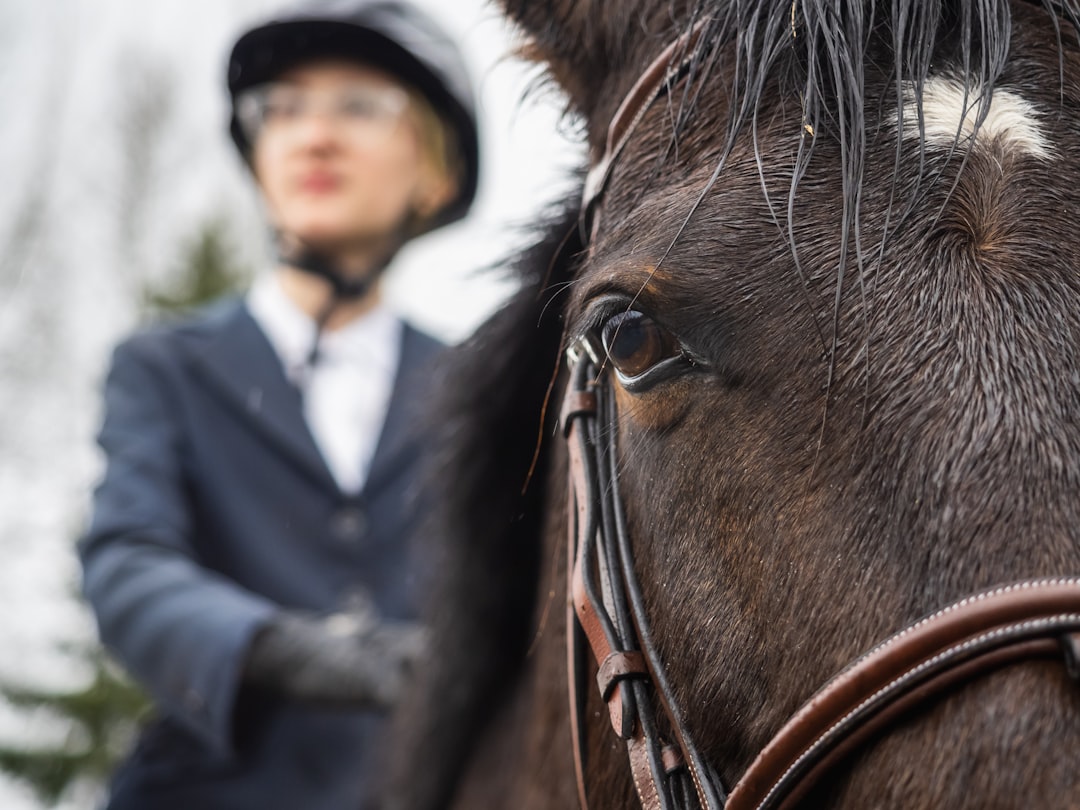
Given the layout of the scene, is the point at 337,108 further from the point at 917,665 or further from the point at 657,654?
the point at 917,665

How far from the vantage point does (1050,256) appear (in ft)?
3.58

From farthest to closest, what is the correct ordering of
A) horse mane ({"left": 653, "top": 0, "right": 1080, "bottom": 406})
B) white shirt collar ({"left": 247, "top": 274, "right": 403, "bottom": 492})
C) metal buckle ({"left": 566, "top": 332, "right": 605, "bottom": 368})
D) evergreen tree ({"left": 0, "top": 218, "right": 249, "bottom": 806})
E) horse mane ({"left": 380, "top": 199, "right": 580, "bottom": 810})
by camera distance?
evergreen tree ({"left": 0, "top": 218, "right": 249, "bottom": 806}), white shirt collar ({"left": 247, "top": 274, "right": 403, "bottom": 492}), horse mane ({"left": 380, "top": 199, "right": 580, "bottom": 810}), metal buckle ({"left": 566, "top": 332, "right": 605, "bottom": 368}), horse mane ({"left": 653, "top": 0, "right": 1080, "bottom": 406})

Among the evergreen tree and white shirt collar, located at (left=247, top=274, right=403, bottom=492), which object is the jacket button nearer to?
white shirt collar, located at (left=247, top=274, right=403, bottom=492)

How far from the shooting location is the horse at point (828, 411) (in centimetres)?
95

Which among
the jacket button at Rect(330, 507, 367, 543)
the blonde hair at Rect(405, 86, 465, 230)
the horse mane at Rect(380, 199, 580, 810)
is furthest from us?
the blonde hair at Rect(405, 86, 465, 230)

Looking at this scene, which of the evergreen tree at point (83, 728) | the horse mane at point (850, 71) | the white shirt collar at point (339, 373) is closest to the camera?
the horse mane at point (850, 71)

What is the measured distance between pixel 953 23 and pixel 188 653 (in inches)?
80.1

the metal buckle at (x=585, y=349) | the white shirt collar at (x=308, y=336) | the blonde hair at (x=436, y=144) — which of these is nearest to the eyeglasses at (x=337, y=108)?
the blonde hair at (x=436, y=144)

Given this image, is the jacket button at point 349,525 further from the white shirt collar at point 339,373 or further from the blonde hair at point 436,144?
the blonde hair at point 436,144

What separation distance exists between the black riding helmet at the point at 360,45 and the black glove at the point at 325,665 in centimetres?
180

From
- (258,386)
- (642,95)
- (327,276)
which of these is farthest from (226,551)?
(642,95)

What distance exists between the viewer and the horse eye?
126 centimetres

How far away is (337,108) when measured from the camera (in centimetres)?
324

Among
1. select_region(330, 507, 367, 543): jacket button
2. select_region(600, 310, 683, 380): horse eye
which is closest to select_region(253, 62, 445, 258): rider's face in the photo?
select_region(330, 507, 367, 543): jacket button
